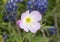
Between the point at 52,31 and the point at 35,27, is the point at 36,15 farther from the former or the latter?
the point at 52,31

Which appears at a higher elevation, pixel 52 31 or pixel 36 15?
pixel 36 15

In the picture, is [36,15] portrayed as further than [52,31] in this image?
No

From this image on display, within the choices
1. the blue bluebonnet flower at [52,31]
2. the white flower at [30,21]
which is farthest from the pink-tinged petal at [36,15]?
the blue bluebonnet flower at [52,31]

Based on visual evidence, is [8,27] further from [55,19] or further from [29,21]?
[55,19]

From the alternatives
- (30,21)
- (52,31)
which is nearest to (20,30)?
(30,21)

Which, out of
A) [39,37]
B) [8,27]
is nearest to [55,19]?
[39,37]

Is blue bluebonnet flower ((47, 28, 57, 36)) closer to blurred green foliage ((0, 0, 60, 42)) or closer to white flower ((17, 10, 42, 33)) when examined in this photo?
blurred green foliage ((0, 0, 60, 42))

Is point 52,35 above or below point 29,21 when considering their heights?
below

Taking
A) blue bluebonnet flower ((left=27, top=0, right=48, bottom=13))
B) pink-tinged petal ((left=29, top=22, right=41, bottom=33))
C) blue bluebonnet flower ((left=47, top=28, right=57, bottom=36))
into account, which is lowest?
blue bluebonnet flower ((left=47, top=28, right=57, bottom=36))

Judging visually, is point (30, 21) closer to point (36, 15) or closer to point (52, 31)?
point (36, 15)

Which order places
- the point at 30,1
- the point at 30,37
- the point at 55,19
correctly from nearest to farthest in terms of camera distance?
1. the point at 30,37
2. the point at 30,1
3. the point at 55,19

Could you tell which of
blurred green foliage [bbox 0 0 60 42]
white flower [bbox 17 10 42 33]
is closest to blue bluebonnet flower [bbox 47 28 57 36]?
blurred green foliage [bbox 0 0 60 42]
